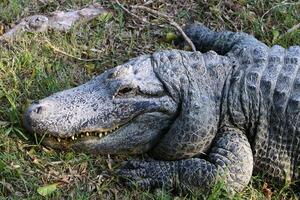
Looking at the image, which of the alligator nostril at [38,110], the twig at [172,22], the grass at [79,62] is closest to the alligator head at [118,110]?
the alligator nostril at [38,110]

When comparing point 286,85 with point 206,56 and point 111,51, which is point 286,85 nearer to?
point 206,56

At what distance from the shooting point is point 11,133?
172 inches

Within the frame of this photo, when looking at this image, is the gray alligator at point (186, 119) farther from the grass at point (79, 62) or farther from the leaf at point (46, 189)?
the leaf at point (46, 189)

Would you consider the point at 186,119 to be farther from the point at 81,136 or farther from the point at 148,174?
the point at 81,136

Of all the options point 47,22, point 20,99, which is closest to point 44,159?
point 20,99

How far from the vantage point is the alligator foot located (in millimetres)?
4184

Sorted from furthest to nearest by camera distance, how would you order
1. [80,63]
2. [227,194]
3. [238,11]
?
[238,11] → [80,63] → [227,194]

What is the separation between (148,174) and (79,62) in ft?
4.99

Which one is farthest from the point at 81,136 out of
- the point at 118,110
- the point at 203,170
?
the point at 203,170

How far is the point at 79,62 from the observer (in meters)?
5.32

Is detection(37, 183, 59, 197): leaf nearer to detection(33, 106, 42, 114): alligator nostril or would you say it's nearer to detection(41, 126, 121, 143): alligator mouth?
detection(41, 126, 121, 143): alligator mouth

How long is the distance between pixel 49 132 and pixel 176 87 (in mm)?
969

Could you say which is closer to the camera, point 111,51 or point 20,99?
point 20,99

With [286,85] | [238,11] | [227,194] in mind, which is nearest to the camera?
[227,194]
